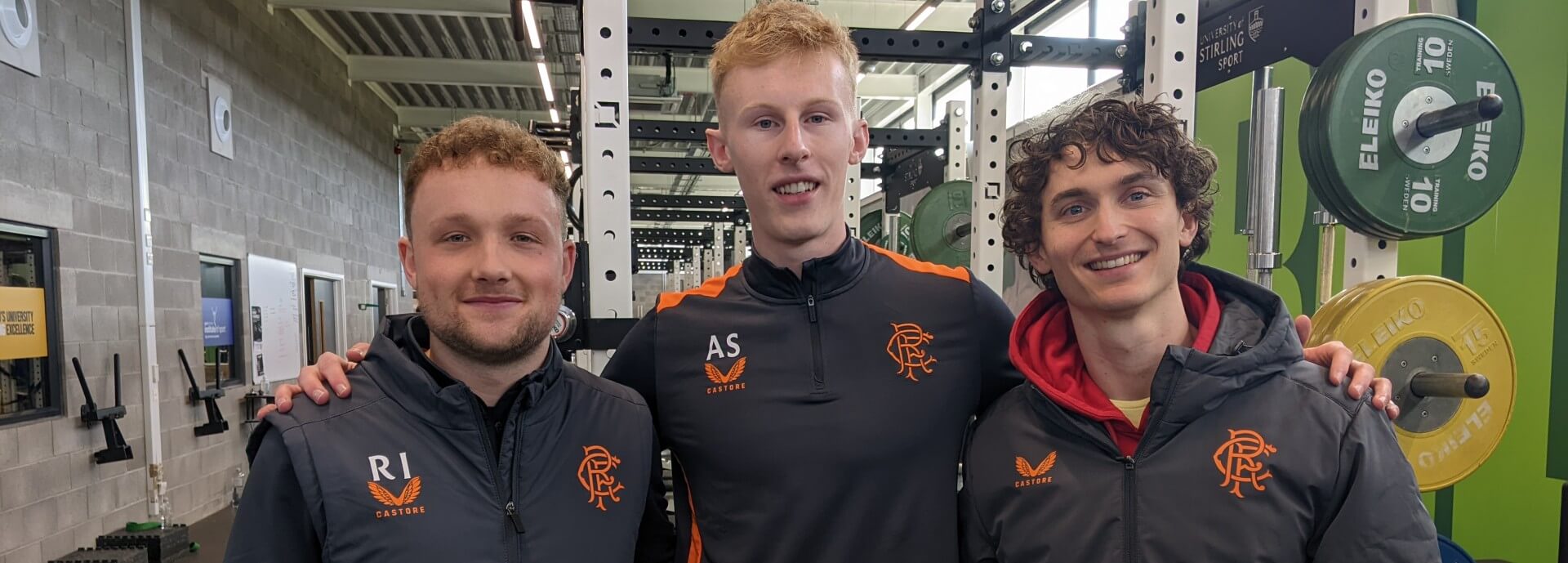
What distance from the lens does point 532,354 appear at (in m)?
1.21

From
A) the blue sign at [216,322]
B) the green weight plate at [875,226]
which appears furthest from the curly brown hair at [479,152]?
the blue sign at [216,322]

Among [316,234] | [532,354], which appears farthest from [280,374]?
[532,354]

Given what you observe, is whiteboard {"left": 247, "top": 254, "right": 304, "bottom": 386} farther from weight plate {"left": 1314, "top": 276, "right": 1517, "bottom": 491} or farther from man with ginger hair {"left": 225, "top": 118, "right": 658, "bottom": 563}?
weight plate {"left": 1314, "top": 276, "right": 1517, "bottom": 491}

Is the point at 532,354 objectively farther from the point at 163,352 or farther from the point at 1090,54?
the point at 163,352

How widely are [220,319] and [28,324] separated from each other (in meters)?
2.12

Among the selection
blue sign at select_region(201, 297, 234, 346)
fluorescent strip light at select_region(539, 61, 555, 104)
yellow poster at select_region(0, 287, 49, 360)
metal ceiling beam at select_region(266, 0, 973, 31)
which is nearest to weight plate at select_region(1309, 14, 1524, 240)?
metal ceiling beam at select_region(266, 0, 973, 31)

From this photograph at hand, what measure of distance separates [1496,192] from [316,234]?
8703 millimetres

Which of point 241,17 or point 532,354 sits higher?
point 241,17

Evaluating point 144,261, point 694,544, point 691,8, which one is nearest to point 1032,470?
point 694,544

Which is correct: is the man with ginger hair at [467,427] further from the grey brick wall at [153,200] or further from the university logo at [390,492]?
the grey brick wall at [153,200]

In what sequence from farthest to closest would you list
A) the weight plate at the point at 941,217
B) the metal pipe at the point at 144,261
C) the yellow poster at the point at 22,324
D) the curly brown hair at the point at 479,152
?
the metal pipe at the point at 144,261, the weight plate at the point at 941,217, the yellow poster at the point at 22,324, the curly brown hair at the point at 479,152

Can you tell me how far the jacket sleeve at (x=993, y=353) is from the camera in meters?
1.39

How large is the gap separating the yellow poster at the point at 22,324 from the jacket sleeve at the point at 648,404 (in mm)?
3970

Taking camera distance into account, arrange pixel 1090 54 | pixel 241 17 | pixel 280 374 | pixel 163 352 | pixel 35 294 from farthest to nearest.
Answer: pixel 280 374 < pixel 241 17 < pixel 163 352 < pixel 35 294 < pixel 1090 54
